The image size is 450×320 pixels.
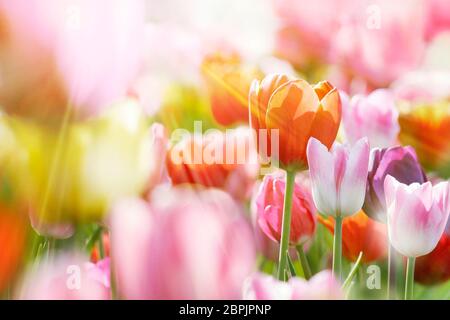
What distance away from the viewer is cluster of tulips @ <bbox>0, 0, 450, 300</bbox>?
1.48ft

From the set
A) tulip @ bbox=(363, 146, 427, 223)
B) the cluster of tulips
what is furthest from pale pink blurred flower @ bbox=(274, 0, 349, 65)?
tulip @ bbox=(363, 146, 427, 223)

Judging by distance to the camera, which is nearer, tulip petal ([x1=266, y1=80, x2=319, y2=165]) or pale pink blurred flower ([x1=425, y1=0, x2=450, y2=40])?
tulip petal ([x1=266, y1=80, x2=319, y2=165])

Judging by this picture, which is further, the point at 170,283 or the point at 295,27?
the point at 295,27

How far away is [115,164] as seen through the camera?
0.49 m

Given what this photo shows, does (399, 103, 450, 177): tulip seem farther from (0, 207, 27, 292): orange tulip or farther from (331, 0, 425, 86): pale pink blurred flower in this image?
(0, 207, 27, 292): orange tulip

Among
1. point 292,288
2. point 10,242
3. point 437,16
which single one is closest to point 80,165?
point 10,242

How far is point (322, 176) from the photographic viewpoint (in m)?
0.46

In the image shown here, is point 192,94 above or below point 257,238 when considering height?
above

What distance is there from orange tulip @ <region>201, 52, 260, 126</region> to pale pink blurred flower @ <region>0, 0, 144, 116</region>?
0.06 m

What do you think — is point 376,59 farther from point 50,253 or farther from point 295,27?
point 50,253

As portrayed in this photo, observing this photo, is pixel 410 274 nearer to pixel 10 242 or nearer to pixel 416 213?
pixel 416 213

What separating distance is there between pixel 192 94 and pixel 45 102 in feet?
0.38

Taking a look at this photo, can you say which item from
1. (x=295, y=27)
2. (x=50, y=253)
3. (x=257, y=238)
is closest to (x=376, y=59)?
(x=295, y=27)

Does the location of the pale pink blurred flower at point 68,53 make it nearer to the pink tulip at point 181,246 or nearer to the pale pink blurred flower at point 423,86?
the pink tulip at point 181,246
